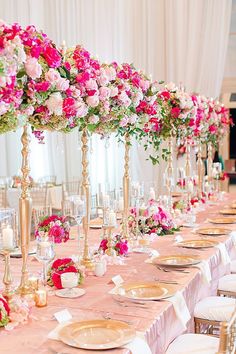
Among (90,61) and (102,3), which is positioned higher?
(102,3)

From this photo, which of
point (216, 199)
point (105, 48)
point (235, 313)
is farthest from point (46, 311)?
point (105, 48)

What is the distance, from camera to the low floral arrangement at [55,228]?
10.7ft

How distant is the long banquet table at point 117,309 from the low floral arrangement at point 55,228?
20cm

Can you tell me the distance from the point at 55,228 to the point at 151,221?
3.80 ft

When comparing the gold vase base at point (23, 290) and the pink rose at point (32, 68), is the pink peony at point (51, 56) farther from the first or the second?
the gold vase base at point (23, 290)

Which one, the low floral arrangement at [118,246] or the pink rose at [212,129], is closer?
the low floral arrangement at [118,246]

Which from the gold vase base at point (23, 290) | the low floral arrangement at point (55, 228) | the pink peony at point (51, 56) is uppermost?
the pink peony at point (51, 56)

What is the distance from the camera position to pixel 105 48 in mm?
10031

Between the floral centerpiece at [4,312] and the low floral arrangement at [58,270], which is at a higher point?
the low floral arrangement at [58,270]

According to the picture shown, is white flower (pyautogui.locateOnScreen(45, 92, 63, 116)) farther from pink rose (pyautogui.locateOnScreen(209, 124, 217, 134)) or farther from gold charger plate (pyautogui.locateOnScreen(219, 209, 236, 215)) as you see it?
pink rose (pyautogui.locateOnScreen(209, 124, 217, 134))

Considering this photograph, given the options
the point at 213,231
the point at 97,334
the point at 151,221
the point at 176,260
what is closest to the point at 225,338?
the point at 97,334

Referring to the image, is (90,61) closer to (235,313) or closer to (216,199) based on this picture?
(235,313)

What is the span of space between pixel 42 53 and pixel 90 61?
0.52 meters

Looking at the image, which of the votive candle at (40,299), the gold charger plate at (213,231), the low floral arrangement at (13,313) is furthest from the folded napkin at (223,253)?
the low floral arrangement at (13,313)
